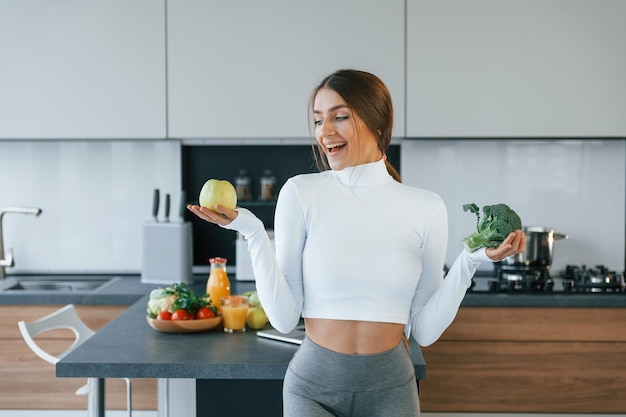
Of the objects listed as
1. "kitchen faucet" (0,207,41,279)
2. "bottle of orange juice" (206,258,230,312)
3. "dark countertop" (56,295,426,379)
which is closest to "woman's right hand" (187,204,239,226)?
"dark countertop" (56,295,426,379)

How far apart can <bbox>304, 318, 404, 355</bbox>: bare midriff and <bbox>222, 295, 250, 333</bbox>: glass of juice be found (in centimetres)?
83

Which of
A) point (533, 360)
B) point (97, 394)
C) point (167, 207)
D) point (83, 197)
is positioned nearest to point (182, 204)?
point (167, 207)

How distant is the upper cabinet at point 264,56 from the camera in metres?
3.51

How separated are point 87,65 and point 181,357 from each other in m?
1.90

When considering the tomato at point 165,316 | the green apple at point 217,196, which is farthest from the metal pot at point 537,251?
the green apple at point 217,196

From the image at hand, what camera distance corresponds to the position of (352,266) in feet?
5.47

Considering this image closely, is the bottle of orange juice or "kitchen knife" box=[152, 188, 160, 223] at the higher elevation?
"kitchen knife" box=[152, 188, 160, 223]

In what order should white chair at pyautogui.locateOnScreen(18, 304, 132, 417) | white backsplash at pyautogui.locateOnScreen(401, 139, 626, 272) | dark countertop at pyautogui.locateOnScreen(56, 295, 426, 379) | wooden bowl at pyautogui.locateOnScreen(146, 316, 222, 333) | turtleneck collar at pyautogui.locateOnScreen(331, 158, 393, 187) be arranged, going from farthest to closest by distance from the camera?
white backsplash at pyautogui.locateOnScreen(401, 139, 626, 272) → white chair at pyautogui.locateOnScreen(18, 304, 132, 417) → wooden bowl at pyautogui.locateOnScreen(146, 316, 222, 333) → dark countertop at pyautogui.locateOnScreen(56, 295, 426, 379) → turtleneck collar at pyautogui.locateOnScreen(331, 158, 393, 187)

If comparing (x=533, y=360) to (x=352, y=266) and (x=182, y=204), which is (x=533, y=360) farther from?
(x=352, y=266)

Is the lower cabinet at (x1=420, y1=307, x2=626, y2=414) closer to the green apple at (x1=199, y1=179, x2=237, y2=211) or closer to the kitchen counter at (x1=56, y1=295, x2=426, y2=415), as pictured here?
the kitchen counter at (x1=56, y1=295, x2=426, y2=415)

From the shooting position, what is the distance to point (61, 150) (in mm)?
3979

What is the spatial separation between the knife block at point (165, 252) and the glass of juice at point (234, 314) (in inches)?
47.3

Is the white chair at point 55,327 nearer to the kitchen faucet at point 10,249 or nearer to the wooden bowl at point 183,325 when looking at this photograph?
the wooden bowl at point 183,325

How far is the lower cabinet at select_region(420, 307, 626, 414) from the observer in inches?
129
